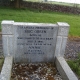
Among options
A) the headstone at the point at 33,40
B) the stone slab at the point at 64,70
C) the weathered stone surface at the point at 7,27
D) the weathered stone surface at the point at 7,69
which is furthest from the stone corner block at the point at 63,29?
the weathered stone surface at the point at 7,69

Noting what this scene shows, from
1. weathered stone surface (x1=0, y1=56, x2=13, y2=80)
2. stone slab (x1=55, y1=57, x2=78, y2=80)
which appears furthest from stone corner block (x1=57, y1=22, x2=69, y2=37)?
weathered stone surface (x1=0, y1=56, x2=13, y2=80)

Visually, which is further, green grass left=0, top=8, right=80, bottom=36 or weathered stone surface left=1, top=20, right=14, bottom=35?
green grass left=0, top=8, right=80, bottom=36

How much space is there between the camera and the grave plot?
5.81 m

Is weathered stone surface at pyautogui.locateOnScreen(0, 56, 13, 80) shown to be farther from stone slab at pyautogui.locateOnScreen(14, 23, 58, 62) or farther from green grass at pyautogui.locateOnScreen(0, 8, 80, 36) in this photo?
green grass at pyautogui.locateOnScreen(0, 8, 80, 36)

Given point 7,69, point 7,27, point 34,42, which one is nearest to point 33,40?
point 34,42

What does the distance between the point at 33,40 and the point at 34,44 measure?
16 centimetres

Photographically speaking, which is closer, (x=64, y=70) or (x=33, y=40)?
(x=64, y=70)

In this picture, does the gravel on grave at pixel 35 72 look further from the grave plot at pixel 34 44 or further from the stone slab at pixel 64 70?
the stone slab at pixel 64 70

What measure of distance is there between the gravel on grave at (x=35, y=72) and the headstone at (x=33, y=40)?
215 mm

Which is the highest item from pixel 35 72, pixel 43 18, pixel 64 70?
pixel 64 70

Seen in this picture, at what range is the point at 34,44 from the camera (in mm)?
6176

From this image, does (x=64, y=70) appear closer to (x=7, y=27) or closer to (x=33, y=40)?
(x=33, y=40)

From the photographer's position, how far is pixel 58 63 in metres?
6.01

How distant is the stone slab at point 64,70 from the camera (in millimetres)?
5016
